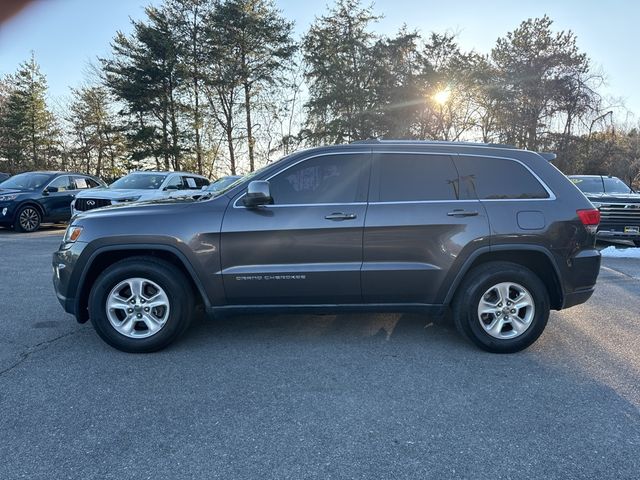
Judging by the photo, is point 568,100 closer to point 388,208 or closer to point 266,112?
point 266,112

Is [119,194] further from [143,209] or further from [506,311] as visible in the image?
[506,311]

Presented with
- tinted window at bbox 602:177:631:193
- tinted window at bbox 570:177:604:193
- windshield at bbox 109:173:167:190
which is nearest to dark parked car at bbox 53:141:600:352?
windshield at bbox 109:173:167:190

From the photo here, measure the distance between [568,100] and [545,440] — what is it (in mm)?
28342

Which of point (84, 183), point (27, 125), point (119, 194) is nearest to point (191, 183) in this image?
point (119, 194)

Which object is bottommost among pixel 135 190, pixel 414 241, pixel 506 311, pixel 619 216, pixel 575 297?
pixel 506 311

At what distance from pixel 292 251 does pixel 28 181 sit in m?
12.1

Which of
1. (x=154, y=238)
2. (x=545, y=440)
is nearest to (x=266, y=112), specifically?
(x=154, y=238)

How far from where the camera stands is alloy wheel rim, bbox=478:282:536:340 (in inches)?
148

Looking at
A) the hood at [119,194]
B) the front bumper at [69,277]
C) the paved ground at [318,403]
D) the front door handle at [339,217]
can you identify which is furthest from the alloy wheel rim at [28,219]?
the front door handle at [339,217]

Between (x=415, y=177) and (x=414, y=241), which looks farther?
(x=415, y=177)

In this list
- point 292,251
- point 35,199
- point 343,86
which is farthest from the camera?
point 343,86

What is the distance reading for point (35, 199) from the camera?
1181 centimetres

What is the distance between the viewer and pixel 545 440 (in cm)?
252

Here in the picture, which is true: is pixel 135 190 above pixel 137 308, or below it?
above
